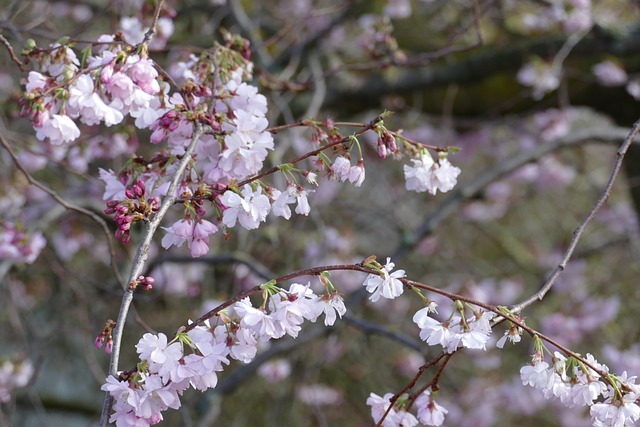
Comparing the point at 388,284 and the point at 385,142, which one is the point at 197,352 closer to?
the point at 388,284

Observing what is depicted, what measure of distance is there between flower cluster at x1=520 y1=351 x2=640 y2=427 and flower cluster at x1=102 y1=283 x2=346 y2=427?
1.16 ft

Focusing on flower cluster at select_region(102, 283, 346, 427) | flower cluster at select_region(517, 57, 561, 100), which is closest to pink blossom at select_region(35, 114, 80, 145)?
flower cluster at select_region(102, 283, 346, 427)

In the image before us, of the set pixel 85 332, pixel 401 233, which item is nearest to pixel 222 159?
pixel 401 233

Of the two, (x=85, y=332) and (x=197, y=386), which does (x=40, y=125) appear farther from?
Answer: (x=85, y=332)

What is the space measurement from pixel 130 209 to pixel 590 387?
823 mm

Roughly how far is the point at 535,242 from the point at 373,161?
174 cm

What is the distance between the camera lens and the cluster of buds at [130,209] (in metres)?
1.27

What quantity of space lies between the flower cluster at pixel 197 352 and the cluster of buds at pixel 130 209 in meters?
0.19

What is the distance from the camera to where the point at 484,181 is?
2982 mm

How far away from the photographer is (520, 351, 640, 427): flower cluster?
4.14 feet

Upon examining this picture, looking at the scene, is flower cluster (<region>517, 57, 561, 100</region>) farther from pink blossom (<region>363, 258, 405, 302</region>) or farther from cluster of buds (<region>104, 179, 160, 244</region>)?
cluster of buds (<region>104, 179, 160, 244</region>)

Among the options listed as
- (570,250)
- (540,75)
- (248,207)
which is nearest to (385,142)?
(248,207)

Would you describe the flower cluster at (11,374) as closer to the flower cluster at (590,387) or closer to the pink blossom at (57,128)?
the pink blossom at (57,128)

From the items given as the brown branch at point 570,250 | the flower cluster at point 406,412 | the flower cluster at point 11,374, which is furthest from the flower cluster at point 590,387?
the flower cluster at point 11,374
